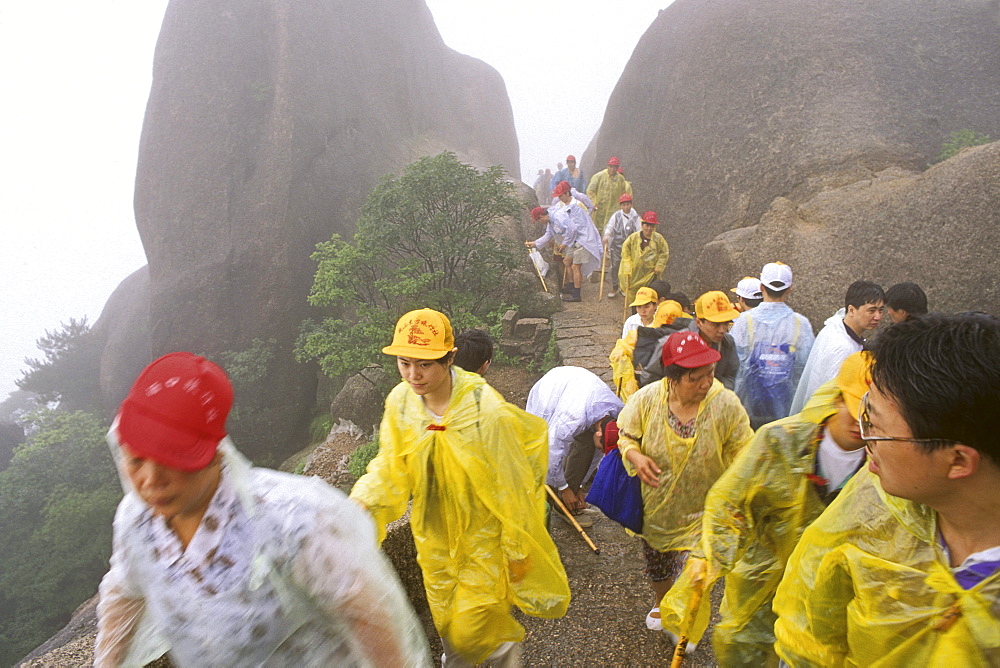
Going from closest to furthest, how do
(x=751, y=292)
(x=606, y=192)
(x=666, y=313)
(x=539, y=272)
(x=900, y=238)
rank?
1. (x=666, y=313)
2. (x=751, y=292)
3. (x=900, y=238)
4. (x=539, y=272)
5. (x=606, y=192)

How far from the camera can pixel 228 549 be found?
122cm

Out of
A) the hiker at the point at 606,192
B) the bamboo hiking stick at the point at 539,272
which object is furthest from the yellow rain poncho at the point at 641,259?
the hiker at the point at 606,192

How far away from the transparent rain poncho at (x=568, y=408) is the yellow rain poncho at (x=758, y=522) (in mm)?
1656

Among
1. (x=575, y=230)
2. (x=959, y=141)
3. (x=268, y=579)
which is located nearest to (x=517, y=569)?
(x=268, y=579)

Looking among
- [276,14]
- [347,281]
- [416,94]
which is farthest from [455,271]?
[416,94]

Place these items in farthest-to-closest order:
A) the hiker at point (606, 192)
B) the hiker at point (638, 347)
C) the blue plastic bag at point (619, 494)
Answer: the hiker at point (606, 192)
the hiker at point (638, 347)
the blue plastic bag at point (619, 494)

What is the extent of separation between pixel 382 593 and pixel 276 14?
18575 millimetres

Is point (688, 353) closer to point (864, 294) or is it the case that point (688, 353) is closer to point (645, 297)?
point (864, 294)

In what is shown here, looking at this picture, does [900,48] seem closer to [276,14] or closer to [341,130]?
[341,130]

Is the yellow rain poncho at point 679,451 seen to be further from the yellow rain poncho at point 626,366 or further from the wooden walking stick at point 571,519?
the yellow rain poncho at point 626,366

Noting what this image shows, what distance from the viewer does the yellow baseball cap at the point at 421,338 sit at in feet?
7.63

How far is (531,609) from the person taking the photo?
2.47m

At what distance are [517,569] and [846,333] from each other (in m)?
2.64

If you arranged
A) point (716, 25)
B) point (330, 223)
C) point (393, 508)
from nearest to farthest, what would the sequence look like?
point (393, 508) < point (716, 25) < point (330, 223)
